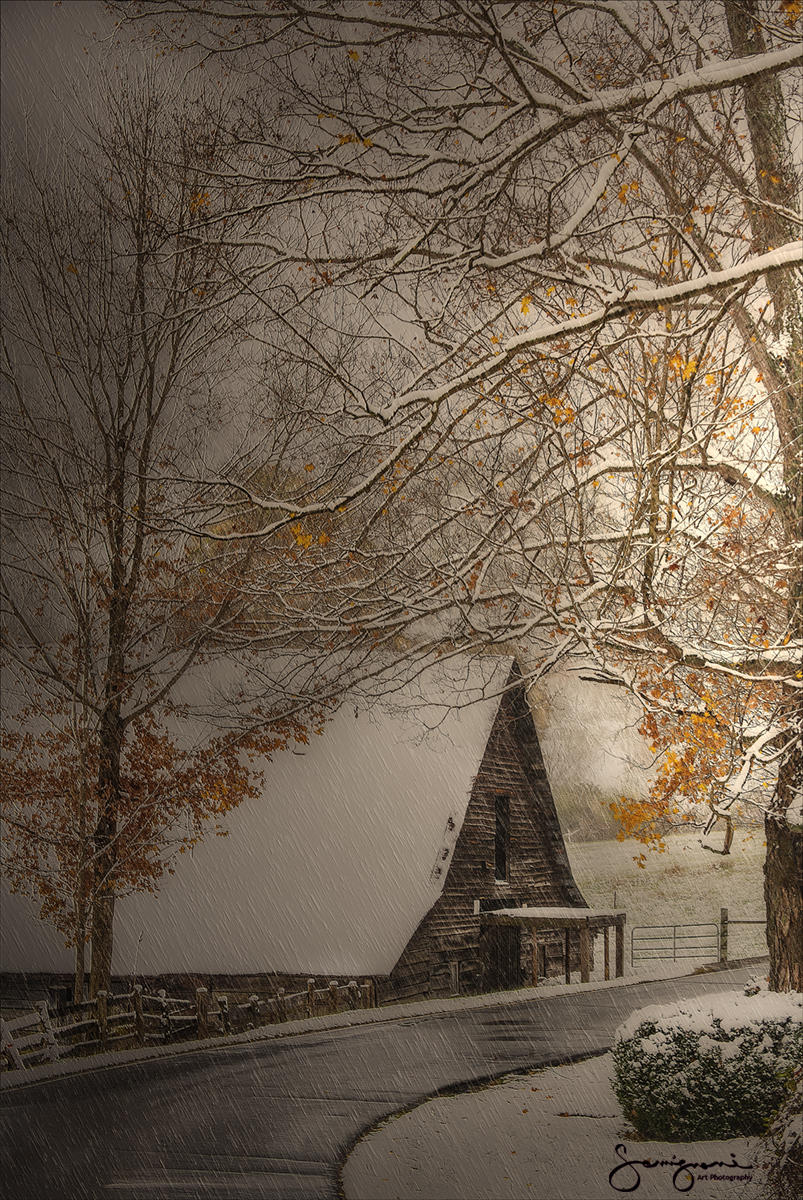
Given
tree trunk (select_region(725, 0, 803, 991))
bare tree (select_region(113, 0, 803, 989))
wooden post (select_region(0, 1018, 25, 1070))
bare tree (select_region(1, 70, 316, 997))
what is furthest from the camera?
bare tree (select_region(1, 70, 316, 997))

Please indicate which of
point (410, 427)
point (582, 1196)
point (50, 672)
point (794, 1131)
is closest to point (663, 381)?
point (410, 427)

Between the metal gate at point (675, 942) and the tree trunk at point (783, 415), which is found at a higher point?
the tree trunk at point (783, 415)

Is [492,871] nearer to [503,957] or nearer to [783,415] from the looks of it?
[503,957]

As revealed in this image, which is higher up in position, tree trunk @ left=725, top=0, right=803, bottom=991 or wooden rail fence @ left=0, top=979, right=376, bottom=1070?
tree trunk @ left=725, top=0, right=803, bottom=991

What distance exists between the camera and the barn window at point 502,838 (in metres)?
8.37

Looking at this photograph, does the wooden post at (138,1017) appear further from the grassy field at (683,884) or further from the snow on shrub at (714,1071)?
the snow on shrub at (714,1071)

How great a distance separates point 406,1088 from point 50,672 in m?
4.32

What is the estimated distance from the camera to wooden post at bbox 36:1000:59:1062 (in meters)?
6.80

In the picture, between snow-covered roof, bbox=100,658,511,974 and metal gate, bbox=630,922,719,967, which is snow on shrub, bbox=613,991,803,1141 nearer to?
metal gate, bbox=630,922,719,967

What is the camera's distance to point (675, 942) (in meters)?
7.27

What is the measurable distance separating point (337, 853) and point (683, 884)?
2895mm

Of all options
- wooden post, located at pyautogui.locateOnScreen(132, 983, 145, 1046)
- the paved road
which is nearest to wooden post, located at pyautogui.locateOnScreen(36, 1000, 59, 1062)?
the paved road

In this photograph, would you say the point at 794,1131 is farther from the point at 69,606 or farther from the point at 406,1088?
the point at 69,606

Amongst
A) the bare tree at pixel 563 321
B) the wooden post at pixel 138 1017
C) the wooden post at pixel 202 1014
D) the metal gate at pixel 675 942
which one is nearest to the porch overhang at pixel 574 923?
the metal gate at pixel 675 942
